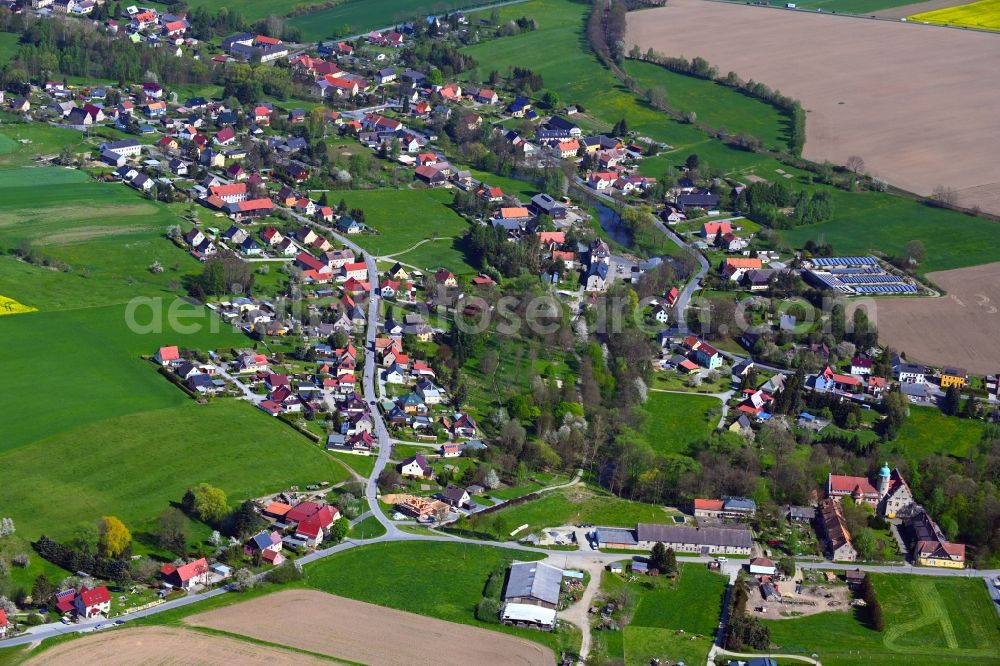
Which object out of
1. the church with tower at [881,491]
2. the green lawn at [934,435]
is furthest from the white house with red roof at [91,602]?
the green lawn at [934,435]

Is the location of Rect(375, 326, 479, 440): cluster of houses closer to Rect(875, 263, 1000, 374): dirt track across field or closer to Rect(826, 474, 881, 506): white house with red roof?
Rect(826, 474, 881, 506): white house with red roof

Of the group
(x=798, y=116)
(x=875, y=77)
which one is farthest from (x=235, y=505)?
(x=875, y=77)

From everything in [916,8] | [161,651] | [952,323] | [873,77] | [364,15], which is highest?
[916,8]

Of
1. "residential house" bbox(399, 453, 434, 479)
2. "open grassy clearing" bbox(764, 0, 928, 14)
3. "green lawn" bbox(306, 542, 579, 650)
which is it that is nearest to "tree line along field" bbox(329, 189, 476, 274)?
"residential house" bbox(399, 453, 434, 479)

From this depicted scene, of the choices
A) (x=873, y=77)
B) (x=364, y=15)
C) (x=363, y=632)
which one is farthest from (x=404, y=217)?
(x=364, y=15)

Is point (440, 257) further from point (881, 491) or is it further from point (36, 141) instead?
point (881, 491)

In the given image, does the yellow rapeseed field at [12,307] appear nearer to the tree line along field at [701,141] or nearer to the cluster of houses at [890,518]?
the cluster of houses at [890,518]

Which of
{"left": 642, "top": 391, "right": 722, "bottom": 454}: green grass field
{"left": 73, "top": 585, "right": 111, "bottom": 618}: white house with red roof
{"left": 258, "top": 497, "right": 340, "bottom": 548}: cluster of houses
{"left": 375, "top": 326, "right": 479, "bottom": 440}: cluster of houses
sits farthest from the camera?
{"left": 642, "top": 391, "right": 722, "bottom": 454}: green grass field

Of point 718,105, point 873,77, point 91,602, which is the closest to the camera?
point 91,602
